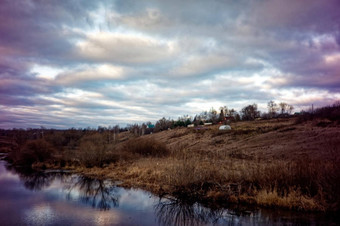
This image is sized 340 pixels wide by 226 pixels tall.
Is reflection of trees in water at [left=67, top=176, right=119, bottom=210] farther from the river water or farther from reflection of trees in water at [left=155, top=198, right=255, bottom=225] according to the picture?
reflection of trees in water at [left=155, top=198, right=255, bottom=225]

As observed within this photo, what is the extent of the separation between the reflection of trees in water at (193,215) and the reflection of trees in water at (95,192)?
9.52 ft

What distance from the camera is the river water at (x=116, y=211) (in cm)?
1016

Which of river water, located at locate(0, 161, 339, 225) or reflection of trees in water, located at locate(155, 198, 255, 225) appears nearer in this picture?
river water, located at locate(0, 161, 339, 225)

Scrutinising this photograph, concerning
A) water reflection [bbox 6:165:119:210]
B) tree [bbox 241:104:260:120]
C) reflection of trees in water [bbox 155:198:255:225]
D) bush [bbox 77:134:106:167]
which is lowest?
water reflection [bbox 6:165:119:210]

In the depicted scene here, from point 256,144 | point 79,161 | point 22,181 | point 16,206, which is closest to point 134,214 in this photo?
point 16,206

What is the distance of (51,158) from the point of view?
3173 cm

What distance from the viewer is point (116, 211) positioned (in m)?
11.8

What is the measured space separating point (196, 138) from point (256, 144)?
70.3ft

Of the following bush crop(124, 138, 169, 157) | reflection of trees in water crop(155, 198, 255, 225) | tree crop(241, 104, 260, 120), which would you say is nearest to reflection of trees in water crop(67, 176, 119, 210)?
reflection of trees in water crop(155, 198, 255, 225)

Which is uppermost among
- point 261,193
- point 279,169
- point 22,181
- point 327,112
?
point 327,112

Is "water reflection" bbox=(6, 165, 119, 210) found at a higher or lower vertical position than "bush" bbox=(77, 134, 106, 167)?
lower

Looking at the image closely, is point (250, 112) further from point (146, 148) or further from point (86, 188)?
point (86, 188)

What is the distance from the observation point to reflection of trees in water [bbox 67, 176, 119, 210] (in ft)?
43.7

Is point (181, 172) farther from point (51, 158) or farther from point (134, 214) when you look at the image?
point (51, 158)
